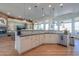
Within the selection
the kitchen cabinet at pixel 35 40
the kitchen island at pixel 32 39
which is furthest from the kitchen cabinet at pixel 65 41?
the kitchen cabinet at pixel 35 40

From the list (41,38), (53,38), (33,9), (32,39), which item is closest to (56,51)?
(53,38)

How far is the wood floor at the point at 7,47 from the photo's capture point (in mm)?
3660

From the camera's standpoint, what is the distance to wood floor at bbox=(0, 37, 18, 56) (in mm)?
3660

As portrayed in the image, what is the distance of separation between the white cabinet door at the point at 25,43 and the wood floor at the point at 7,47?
0.46m

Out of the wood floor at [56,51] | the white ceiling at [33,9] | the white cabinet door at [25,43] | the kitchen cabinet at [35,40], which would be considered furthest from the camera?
the kitchen cabinet at [35,40]

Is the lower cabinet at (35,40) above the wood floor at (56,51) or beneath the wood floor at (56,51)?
above

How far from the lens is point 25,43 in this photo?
171 inches

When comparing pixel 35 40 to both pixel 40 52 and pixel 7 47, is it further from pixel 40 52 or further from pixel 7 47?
pixel 7 47

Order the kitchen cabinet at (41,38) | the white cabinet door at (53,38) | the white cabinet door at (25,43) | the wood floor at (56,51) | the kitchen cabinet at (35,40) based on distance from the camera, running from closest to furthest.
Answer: the wood floor at (56,51), the white cabinet door at (25,43), the white cabinet door at (53,38), the kitchen cabinet at (41,38), the kitchen cabinet at (35,40)

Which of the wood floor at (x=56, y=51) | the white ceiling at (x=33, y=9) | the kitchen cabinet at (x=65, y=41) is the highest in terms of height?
the white ceiling at (x=33, y=9)

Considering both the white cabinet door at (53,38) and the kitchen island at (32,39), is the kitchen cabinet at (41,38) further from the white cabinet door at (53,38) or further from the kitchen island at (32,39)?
the white cabinet door at (53,38)

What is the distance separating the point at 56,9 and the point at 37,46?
5.25 ft

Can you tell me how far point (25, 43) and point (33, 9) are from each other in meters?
1.30

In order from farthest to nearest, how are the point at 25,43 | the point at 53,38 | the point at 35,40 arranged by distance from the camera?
1. the point at 35,40
2. the point at 53,38
3. the point at 25,43
